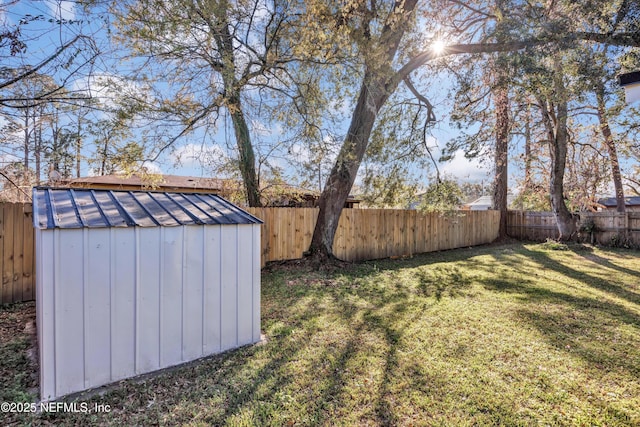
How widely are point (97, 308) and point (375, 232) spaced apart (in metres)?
6.64

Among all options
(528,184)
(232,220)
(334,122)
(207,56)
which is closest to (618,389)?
(232,220)

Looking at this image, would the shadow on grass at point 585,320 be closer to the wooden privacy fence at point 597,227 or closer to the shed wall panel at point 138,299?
the shed wall panel at point 138,299

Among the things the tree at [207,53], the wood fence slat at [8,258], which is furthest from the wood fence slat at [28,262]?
the tree at [207,53]

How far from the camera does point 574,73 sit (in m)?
4.71

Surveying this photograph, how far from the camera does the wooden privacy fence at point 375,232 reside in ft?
21.4

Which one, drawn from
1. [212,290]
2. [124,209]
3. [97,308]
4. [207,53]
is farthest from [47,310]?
[207,53]

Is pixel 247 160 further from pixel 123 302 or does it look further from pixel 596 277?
pixel 596 277

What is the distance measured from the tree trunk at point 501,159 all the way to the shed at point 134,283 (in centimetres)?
853

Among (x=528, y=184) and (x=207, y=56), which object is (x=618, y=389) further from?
(x=528, y=184)

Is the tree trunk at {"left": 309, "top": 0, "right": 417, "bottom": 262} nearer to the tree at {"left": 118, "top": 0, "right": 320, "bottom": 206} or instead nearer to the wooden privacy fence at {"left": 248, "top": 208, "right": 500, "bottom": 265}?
the wooden privacy fence at {"left": 248, "top": 208, "right": 500, "bottom": 265}

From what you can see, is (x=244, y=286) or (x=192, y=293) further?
(x=244, y=286)

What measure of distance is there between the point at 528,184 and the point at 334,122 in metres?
10.9

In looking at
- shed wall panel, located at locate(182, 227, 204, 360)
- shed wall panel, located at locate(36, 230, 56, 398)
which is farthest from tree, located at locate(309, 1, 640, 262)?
shed wall panel, located at locate(36, 230, 56, 398)

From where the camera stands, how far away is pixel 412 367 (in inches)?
101
